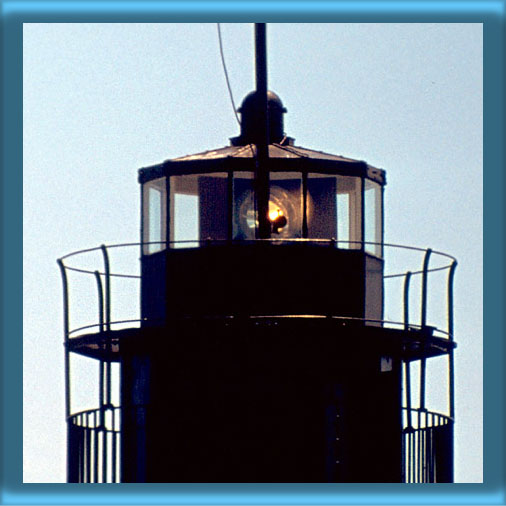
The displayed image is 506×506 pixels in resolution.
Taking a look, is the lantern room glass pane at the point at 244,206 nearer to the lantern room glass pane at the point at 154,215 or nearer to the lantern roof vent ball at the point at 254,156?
the lantern roof vent ball at the point at 254,156

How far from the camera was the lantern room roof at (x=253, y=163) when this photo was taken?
33.8 meters

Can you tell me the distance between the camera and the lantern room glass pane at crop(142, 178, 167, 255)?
34188 millimetres

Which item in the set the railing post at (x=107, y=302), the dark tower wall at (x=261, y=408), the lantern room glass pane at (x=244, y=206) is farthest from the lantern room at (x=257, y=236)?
the railing post at (x=107, y=302)

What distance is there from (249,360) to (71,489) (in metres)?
4.55

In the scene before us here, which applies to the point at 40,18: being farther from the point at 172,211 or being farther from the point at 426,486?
the point at 426,486

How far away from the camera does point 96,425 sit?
33812 millimetres

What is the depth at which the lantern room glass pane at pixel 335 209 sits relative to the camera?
34.0 meters

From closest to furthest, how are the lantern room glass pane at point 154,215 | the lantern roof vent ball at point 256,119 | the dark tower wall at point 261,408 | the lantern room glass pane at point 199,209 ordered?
the dark tower wall at point 261,408 → the lantern room glass pane at point 199,209 → the lantern room glass pane at point 154,215 → the lantern roof vent ball at point 256,119

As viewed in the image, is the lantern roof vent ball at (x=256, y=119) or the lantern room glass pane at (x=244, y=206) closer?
the lantern room glass pane at (x=244, y=206)

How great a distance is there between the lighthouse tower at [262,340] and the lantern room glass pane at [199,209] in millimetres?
19

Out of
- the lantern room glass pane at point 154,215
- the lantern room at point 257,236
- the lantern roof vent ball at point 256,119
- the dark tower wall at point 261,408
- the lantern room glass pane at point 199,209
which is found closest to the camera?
the dark tower wall at point 261,408

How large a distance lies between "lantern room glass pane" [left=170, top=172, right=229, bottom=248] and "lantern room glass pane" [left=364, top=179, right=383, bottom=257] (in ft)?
6.31

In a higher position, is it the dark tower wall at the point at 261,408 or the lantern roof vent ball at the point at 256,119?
the lantern roof vent ball at the point at 256,119

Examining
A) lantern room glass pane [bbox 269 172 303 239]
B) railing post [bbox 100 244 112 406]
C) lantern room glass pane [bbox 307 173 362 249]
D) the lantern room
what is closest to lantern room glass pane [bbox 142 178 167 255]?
the lantern room
